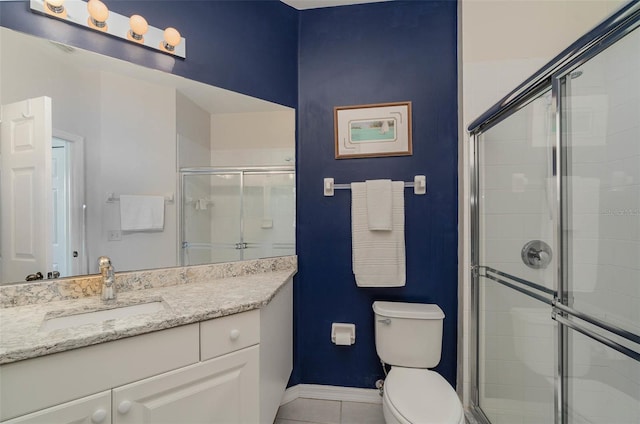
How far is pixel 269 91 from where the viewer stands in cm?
177

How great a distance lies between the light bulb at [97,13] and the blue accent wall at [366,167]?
1.06 metres

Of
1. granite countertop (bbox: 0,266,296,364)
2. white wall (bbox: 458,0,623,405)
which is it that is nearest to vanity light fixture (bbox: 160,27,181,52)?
granite countertop (bbox: 0,266,296,364)

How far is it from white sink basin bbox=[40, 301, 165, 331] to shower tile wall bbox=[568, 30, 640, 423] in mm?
1791

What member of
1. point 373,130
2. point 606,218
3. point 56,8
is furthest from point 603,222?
point 56,8

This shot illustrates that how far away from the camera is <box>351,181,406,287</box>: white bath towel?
1.67m

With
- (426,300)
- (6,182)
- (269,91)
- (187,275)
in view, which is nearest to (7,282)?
(6,182)

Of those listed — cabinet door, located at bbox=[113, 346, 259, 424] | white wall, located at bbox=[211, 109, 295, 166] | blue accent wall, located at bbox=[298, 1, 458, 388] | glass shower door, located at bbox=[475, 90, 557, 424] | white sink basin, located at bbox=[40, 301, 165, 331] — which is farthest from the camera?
blue accent wall, located at bbox=[298, 1, 458, 388]

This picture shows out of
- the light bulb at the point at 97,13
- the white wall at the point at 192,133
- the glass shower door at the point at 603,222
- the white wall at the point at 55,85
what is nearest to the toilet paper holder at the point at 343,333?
the glass shower door at the point at 603,222

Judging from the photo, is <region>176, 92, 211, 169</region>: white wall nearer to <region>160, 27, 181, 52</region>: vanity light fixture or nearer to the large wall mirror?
the large wall mirror

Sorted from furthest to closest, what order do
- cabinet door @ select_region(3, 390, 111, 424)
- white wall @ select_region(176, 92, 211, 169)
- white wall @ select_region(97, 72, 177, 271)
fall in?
1. white wall @ select_region(176, 92, 211, 169)
2. white wall @ select_region(97, 72, 177, 271)
3. cabinet door @ select_region(3, 390, 111, 424)

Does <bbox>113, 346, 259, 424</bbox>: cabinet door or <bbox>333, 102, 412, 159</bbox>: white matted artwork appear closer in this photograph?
<bbox>113, 346, 259, 424</bbox>: cabinet door

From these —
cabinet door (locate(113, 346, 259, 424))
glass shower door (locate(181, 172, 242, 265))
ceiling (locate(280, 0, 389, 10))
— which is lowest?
cabinet door (locate(113, 346, 259, 424))

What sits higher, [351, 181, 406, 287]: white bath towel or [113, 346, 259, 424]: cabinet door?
[351, 181, 406, 287]: white bath towel

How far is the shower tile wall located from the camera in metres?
1.14
